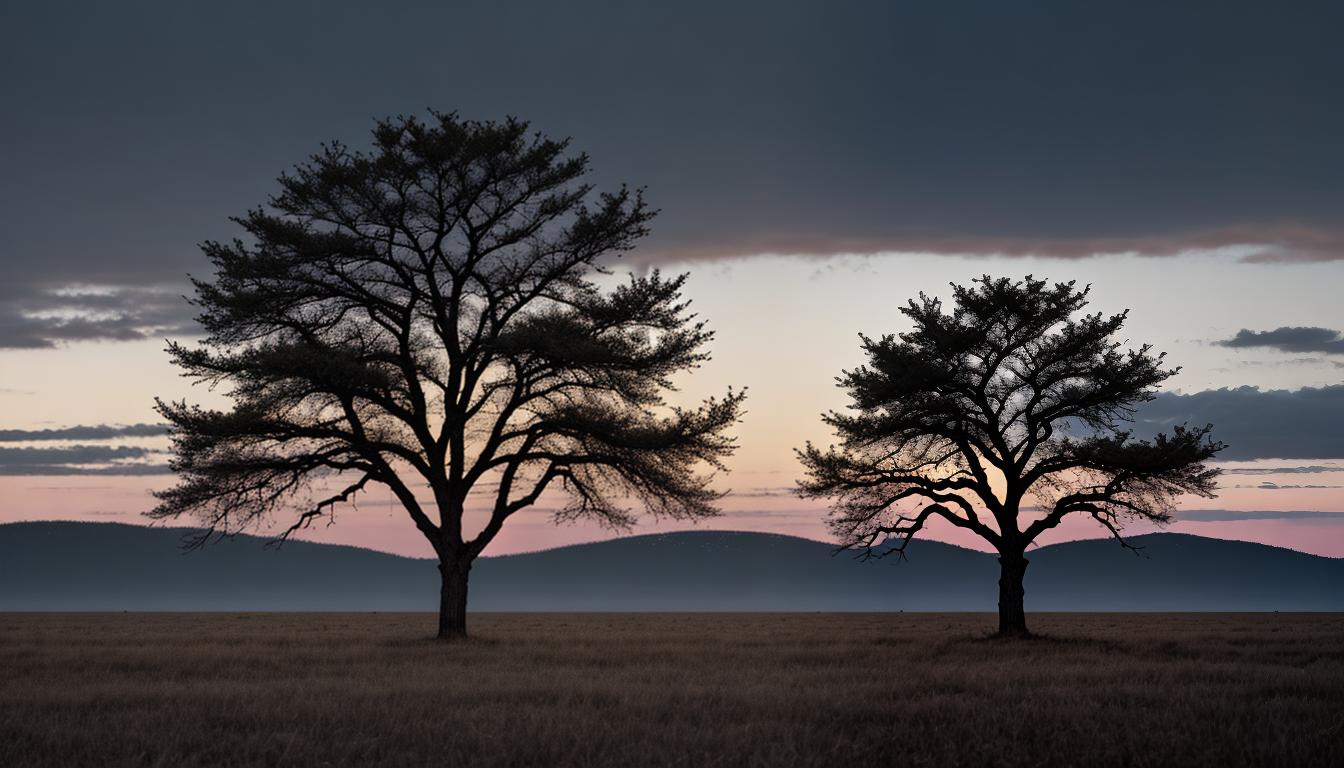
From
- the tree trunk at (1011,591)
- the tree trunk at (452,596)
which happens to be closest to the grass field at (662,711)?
the tree trunk at (452,596)

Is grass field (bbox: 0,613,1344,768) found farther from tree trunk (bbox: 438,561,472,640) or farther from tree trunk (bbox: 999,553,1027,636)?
tree trunk (bbox: 999,553,1027,636)

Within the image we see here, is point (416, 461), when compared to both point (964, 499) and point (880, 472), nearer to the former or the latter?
point (880, 472)

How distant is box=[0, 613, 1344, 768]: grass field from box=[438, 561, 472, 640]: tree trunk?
20.6 feet

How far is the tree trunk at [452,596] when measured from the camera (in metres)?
31.9

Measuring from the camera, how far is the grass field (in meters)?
11.2

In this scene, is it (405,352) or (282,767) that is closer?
(282,767)

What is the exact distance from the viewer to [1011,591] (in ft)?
117

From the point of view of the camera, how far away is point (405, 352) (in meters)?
32.3

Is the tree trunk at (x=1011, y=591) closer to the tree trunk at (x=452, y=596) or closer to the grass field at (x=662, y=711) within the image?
the grass field at (x=662, y=711)

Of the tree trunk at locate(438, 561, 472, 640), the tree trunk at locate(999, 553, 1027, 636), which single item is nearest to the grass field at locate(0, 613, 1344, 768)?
the tree trunk at locate(438, 561, 472, 640)

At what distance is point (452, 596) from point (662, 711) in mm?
19021

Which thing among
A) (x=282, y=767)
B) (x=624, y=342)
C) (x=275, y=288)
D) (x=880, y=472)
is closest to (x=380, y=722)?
(x=282, y=767)

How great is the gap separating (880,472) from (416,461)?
1498 centimetres

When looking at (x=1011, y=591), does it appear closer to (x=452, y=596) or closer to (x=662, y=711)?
(x=452, y=596)
